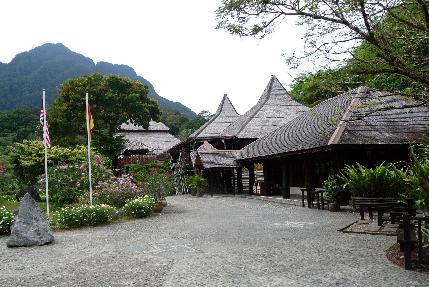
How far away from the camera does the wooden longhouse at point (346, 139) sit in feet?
51.6

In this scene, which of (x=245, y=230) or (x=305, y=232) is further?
(x=245, y=230)

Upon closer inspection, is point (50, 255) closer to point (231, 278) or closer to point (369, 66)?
point (231, 278)

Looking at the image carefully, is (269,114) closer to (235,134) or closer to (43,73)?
(235,134)

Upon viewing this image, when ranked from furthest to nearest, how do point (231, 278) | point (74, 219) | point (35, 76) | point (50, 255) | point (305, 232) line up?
point (35, 76) → point (74, 219) → point (305, 232) → point (50, 255) → point (231, 278)

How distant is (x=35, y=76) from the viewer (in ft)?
322

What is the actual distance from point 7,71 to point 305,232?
105437mm

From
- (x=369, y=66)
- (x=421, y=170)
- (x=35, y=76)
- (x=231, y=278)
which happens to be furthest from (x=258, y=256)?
(x=35, y=76)

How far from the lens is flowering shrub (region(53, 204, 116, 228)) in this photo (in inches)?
506

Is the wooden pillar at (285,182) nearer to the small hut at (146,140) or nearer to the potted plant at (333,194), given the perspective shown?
the potted plant at (333,194)

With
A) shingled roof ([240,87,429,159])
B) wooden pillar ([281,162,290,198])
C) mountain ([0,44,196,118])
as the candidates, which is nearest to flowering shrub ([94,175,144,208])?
shingled roof ([240,87,429,159])

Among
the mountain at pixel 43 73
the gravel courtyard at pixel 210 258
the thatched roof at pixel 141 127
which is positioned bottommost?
the gravel courtyard at pixel 210 258

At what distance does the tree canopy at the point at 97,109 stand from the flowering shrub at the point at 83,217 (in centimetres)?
2462

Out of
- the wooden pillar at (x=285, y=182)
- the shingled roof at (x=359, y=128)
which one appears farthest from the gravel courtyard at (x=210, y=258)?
the wooden pillar at (x=285, y=182)

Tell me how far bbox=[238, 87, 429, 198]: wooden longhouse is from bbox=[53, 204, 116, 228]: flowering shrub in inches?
287
